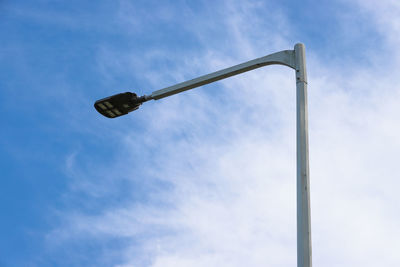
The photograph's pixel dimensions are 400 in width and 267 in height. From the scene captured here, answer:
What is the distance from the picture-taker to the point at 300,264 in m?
5.19

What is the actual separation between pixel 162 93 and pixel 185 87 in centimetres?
44

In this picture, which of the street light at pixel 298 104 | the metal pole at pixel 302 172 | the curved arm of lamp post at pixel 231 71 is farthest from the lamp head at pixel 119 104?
the metal pole at pixel 302 172

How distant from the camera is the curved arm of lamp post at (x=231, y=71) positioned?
21.5 feet

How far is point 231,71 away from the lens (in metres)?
7.12

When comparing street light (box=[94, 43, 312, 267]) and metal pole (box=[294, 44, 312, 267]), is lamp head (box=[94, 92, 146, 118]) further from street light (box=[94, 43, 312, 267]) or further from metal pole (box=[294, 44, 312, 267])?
metal pole (box=[294, 44, 312, 267])

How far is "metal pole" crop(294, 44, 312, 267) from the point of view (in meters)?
5.25

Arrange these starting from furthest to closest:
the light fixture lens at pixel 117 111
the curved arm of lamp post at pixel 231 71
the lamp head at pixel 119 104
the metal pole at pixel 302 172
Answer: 1. the light fixture lens at pixel 117 111
2. the lamp head at pixel 119 104
3. the curved arm of lamp post at pixel 231 71
4. the metal pole at pixel 302 172

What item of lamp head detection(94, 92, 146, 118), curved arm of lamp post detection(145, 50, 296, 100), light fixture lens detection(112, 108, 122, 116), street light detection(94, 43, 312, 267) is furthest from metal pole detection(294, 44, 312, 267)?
light fixture lens detection(112, 108, 122, 116)

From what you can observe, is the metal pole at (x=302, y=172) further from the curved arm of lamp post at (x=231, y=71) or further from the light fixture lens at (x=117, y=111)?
the light fixture lens at (x=117, y=111)

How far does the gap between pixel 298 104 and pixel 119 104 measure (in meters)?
3.13

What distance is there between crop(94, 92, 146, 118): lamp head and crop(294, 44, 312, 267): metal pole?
2730 mm

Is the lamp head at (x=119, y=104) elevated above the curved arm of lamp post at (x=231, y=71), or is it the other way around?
the lamp head at (x=119, y=104)

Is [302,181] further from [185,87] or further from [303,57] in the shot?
[185,87]

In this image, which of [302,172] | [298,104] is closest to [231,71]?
[298,104]
